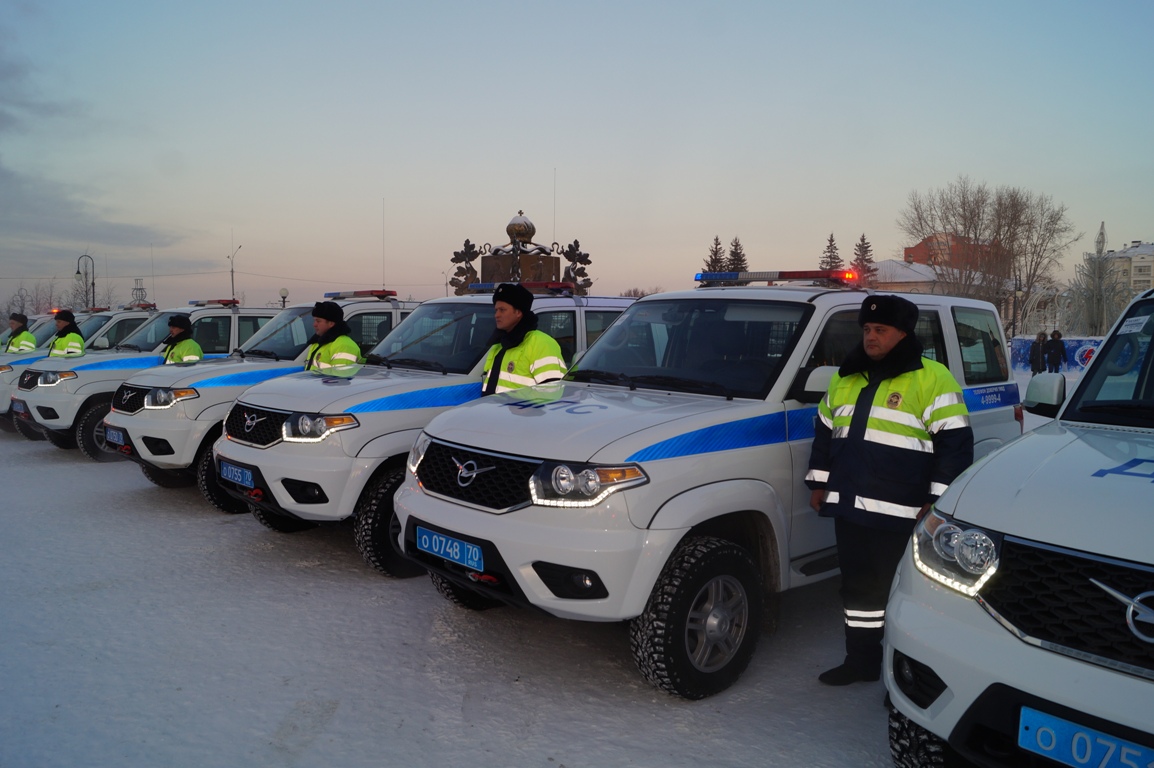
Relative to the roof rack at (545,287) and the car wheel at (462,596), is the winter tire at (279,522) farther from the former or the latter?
the roof rack at (545,287)

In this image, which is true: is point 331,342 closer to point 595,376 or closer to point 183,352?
point 183,352

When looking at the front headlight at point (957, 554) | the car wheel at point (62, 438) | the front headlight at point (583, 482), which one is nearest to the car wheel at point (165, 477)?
the car wheel at point (62, 438)

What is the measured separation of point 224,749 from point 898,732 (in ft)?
8.15

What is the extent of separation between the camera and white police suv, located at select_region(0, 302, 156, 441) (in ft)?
36.0

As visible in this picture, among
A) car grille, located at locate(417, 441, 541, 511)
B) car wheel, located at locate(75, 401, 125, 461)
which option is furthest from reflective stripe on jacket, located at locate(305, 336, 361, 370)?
car wheel, located at locate(75, 401, 125, 461)

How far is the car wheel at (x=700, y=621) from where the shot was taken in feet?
11.0

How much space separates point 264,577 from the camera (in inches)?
206

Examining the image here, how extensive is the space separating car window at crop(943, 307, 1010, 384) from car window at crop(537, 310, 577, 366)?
2959mm

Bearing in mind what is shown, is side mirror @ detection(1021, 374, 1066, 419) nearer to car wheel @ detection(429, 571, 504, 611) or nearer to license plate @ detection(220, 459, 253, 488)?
car wheel @ detection(429, 571, 504, 611)

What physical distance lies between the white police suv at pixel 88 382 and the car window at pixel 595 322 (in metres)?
5.30

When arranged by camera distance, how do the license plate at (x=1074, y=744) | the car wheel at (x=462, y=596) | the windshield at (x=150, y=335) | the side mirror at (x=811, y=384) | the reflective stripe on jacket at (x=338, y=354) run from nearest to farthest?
the license plate at (x=1074, y=744) < the side mirror at (x=811, y=384) < the car wheel at (x=462, y=596) < the reflective stripe on jacket at (x=338, y=354) < the windshield at (x=150, y=335)

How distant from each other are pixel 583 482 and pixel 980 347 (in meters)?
3.37

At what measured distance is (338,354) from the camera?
6.89 metres

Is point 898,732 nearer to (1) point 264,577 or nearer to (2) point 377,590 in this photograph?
(2) point 377,590
